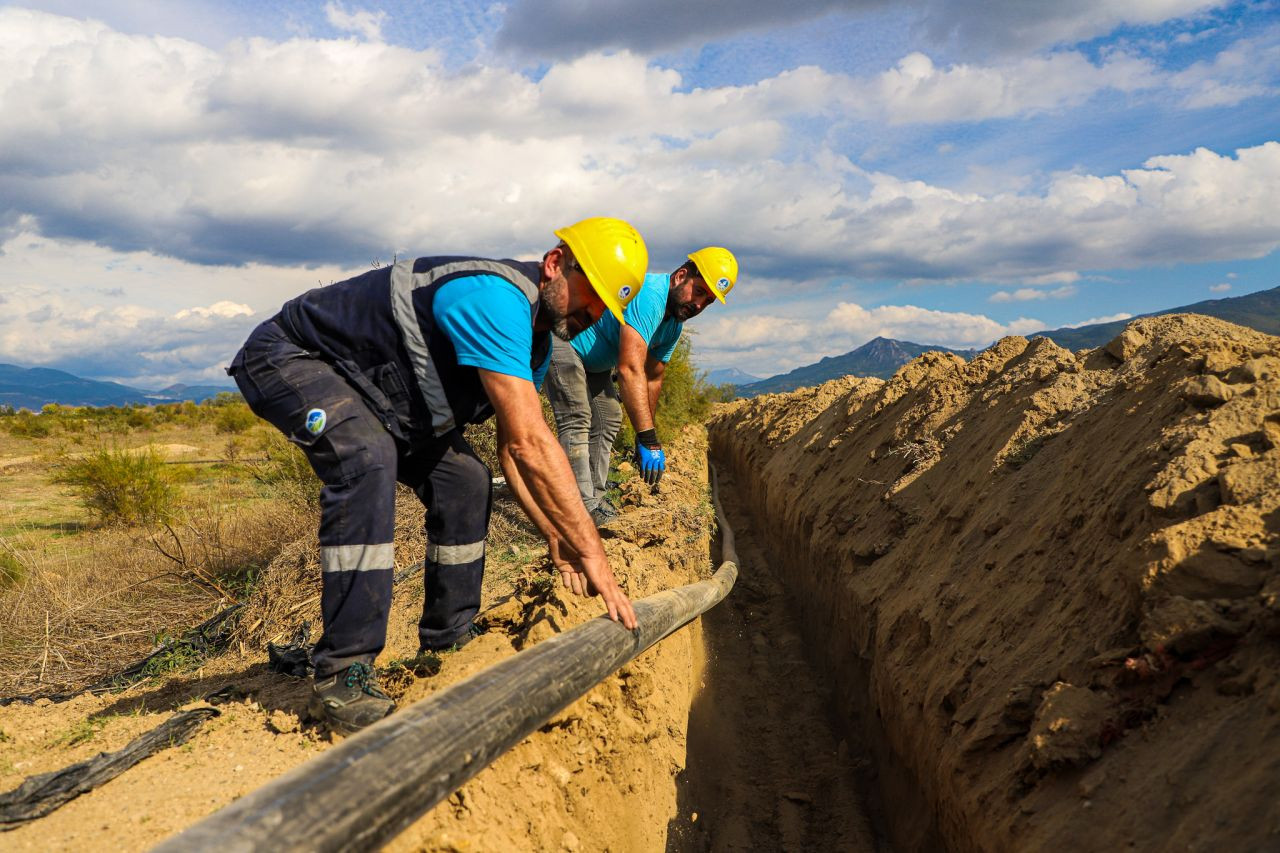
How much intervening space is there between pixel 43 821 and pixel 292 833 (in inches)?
51.3

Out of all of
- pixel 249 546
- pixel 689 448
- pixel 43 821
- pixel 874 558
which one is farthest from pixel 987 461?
pixel 689 448

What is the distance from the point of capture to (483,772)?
2754mm

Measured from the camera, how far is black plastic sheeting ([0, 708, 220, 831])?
222 cm

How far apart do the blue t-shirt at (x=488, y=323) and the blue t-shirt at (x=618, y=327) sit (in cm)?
228

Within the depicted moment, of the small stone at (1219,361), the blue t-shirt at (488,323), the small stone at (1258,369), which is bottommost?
the small stone at (1258,369)

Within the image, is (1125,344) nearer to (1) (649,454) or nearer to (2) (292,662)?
(1) (649,454)

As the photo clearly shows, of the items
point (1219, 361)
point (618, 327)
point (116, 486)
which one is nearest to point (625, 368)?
point (618, 327)

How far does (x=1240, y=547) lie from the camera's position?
2424mm

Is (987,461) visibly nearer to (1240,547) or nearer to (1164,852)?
(1240,547)

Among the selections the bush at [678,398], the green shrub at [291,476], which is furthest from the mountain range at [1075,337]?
the green shrub at [291,476]

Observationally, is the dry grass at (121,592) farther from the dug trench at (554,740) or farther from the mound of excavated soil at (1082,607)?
the mound of excavated soil at (1082,607)

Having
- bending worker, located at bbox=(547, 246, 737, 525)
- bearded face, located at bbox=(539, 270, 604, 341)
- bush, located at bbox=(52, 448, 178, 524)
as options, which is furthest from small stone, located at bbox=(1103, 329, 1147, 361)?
bush, located at bbox=(52, 448, 178, 524)

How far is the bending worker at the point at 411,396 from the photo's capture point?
280 cm

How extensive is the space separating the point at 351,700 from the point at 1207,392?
3.67 m
